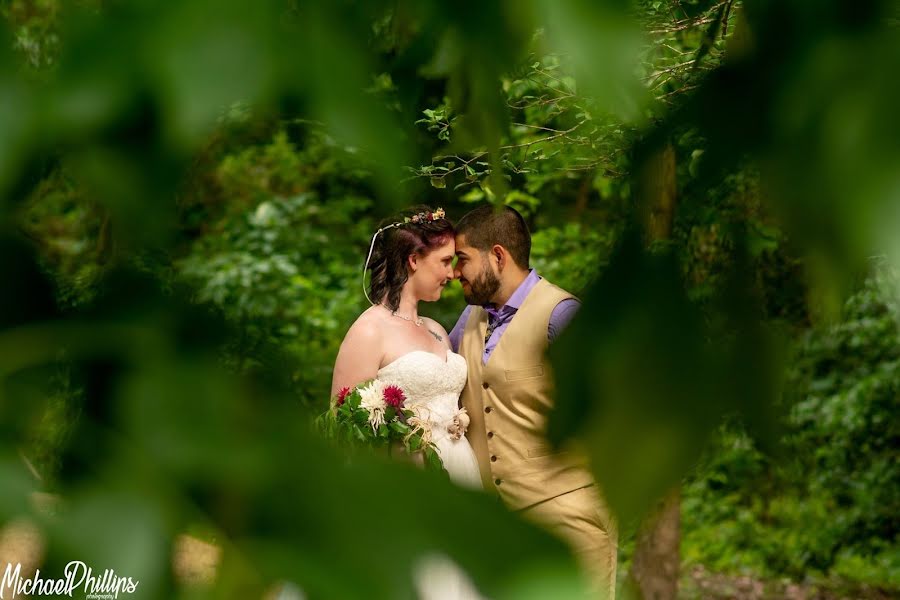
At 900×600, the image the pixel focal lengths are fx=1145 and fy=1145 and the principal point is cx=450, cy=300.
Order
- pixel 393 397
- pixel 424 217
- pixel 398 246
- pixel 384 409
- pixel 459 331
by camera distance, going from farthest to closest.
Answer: pixel 459 331, pixel 398 246, pixel 424 217, pixel 393 397, pixel 384 409

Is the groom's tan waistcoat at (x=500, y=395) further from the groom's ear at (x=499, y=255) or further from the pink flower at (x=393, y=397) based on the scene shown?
the pink flower at (x=393, y=397)

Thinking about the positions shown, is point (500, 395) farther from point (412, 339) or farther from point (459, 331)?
point (459, 331)

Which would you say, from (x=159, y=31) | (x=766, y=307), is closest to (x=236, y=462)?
(x=159, y=31)

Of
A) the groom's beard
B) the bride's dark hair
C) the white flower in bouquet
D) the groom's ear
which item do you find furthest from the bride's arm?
the groom's ear

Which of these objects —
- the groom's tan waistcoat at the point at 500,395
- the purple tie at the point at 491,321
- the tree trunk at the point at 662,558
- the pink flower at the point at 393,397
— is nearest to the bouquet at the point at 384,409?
the pink flower at the point at 393,397

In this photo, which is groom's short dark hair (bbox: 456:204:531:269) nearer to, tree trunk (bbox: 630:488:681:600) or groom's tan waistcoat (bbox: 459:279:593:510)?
groom's tan waistcoat (bbox: 459:279:593:510)

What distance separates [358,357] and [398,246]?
0.48 meters

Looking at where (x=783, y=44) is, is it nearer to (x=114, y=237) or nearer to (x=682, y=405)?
(x=682, y=405)

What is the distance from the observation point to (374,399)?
405 centimetres

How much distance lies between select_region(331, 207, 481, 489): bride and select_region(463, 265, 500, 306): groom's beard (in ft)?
0.98

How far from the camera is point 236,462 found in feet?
1.07

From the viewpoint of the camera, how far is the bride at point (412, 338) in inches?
172

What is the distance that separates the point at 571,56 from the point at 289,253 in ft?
21.7

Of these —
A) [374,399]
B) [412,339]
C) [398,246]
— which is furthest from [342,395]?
[398,246]
